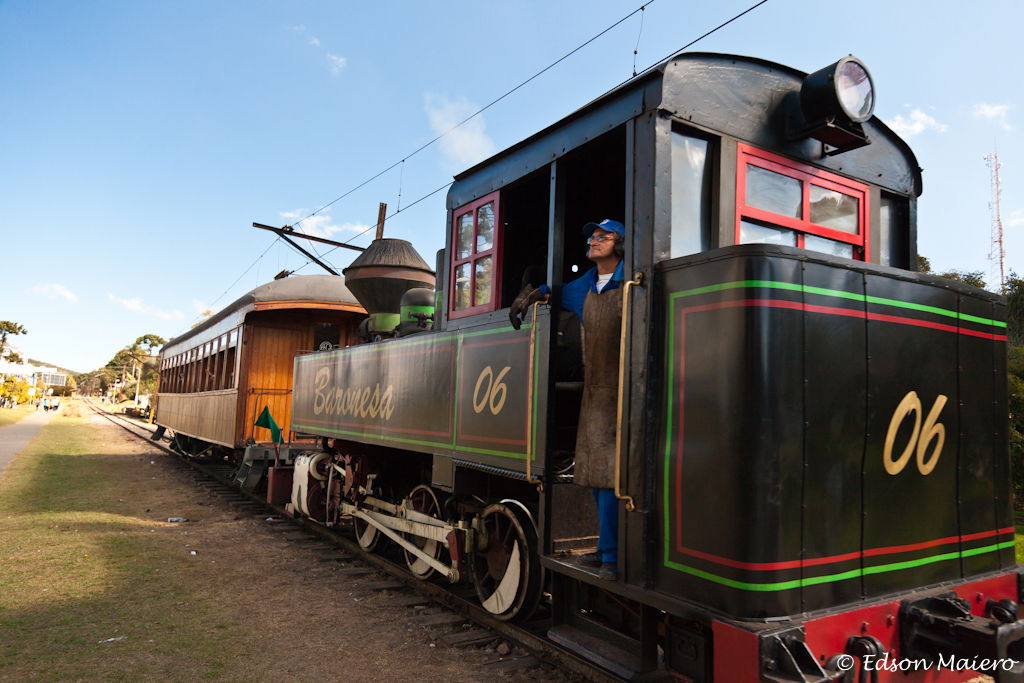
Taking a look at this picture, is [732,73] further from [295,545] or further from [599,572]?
[295,545]

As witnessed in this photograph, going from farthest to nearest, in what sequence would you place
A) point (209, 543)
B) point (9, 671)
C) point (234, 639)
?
point (209, 543) → point (234, 639) → point (9, 671)

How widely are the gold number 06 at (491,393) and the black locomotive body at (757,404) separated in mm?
15

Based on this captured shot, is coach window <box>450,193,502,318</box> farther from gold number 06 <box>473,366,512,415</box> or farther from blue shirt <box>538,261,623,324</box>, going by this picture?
blue shirt <box>538,261,623,324</box>

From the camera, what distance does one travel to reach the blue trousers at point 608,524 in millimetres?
3246

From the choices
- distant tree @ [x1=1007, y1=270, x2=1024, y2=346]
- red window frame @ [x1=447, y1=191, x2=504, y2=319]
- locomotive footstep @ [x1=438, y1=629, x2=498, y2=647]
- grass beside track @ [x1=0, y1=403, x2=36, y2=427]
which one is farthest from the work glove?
grass beside track @ [x1=0, y1=403, x2=36, y2=427]

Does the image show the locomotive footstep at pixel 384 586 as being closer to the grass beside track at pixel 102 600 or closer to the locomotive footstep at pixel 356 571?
the locomotive footstep at pixel 356 571

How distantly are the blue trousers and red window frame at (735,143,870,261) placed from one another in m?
1.43

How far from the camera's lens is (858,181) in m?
3.81

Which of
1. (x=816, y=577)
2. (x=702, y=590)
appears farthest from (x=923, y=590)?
(x=702, y=590)

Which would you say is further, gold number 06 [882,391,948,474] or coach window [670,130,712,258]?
coach window [670,130,712,258]

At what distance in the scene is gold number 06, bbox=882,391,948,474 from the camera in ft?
9.33

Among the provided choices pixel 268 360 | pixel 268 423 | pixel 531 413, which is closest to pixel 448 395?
pixel 531 413

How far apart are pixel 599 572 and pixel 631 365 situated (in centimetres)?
103

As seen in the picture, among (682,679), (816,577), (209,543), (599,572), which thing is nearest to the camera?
(816,577)
